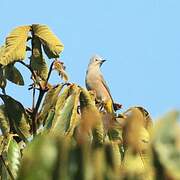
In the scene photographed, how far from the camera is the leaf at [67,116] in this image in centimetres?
345

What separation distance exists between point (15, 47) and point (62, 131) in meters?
0.95

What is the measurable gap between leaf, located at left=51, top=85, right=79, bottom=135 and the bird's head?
723 centimetres

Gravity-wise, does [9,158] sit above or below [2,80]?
below

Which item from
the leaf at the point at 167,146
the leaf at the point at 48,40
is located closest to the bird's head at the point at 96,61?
the leaf at the point at 48,40

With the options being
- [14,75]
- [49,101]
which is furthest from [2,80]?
[49,101]

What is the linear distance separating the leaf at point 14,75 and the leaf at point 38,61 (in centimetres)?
15

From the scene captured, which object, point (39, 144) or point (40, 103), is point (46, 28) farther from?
point (39, 144)

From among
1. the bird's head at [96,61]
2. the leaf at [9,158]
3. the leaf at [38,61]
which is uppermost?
the leaf at [38,61]

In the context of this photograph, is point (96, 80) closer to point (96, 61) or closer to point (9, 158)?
point (96, 61)

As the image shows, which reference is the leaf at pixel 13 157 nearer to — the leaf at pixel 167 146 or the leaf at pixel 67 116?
the leaf at pixel 67 116

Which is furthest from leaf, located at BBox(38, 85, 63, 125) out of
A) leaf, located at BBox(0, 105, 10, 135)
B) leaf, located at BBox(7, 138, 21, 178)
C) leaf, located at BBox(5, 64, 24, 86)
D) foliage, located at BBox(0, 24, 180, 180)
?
leaf, located at BBox(5, 64, 24, 86)

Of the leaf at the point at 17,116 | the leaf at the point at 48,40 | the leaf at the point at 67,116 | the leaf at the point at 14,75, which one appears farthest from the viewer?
the leaf at the point at 14,75

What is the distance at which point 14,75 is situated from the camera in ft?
14.8

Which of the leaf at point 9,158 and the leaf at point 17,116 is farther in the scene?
the leaf at point 17,116
